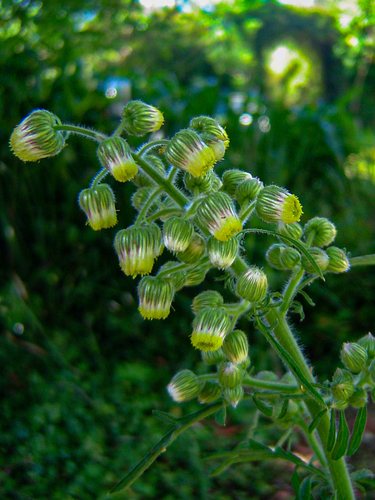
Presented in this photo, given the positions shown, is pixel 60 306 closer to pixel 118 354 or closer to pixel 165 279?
pixel 118 354

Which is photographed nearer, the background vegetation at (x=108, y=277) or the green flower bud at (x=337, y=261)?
the green flower bud at (x=337, y=261)

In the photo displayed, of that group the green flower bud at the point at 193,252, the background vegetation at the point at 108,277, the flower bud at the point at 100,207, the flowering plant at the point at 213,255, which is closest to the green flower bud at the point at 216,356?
the flowering plant at the point at 213,255

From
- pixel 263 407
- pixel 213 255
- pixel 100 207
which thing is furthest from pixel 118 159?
pixel 263 407

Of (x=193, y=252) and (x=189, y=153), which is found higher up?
(x=189, y=153)

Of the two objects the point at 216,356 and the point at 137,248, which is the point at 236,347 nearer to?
the point at 216,356

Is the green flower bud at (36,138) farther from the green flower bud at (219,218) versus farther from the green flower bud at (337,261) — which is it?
the green flower bud at (337,261)

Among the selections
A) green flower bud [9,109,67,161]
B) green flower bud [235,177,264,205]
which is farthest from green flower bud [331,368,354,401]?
green flower bud [9,109,67,161]

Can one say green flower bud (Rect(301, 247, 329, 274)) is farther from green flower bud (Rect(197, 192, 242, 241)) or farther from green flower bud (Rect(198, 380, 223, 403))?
green flower bud (Rect(198, 380, 223, 403))

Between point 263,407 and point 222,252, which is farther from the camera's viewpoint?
point 263,407
